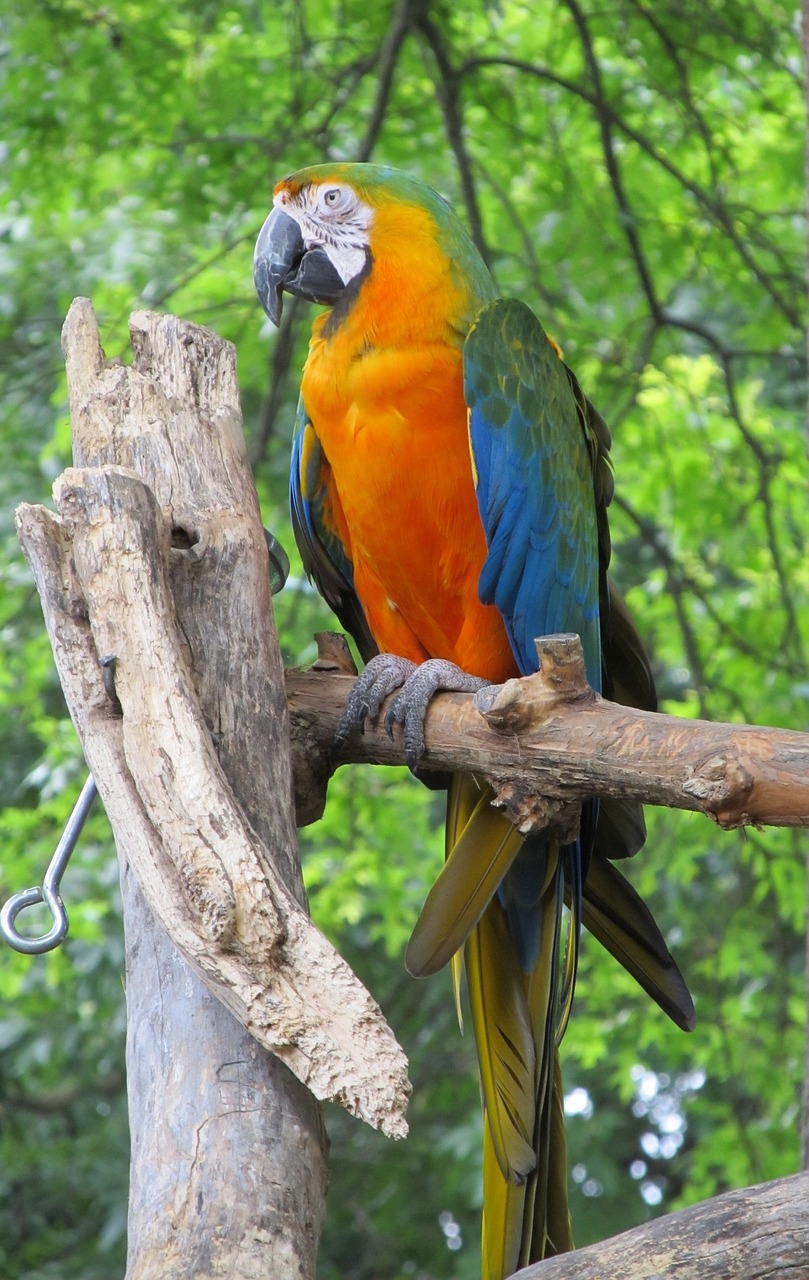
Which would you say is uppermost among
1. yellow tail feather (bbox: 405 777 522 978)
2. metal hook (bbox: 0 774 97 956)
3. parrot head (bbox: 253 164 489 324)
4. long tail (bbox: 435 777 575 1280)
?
parrot head (bbox: 253 164 489 324)

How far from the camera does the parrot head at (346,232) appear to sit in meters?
2.27

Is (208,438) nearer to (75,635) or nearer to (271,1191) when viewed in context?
(75,635)

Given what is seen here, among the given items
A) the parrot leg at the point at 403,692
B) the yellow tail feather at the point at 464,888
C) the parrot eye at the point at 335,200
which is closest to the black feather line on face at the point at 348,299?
the parrot eye at the point at 335,200

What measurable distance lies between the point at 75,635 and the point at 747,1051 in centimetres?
357

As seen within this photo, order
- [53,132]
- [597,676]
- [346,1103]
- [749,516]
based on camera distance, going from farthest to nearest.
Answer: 1. [749,516]
2. [53,132]
3. [597,676]
4. [346,1103]

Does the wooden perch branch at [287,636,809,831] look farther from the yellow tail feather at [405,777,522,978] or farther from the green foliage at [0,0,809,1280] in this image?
the green foliage at [0,0,809,1280]

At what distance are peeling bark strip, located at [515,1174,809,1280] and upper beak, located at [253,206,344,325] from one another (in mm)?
1665

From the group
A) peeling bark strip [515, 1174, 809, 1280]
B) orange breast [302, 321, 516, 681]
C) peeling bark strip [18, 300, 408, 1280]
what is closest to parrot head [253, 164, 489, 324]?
orange breast [302, 321, 516, 681]

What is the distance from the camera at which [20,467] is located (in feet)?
15.4

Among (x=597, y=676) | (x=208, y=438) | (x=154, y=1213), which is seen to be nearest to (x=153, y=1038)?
(x=154, y=1213)

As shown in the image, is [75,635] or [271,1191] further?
[75,635]

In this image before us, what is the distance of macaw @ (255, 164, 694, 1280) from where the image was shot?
192 cm

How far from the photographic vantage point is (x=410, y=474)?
2.20 m

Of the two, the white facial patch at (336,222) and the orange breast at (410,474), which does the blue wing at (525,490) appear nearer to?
the orange breast at (410,474)
